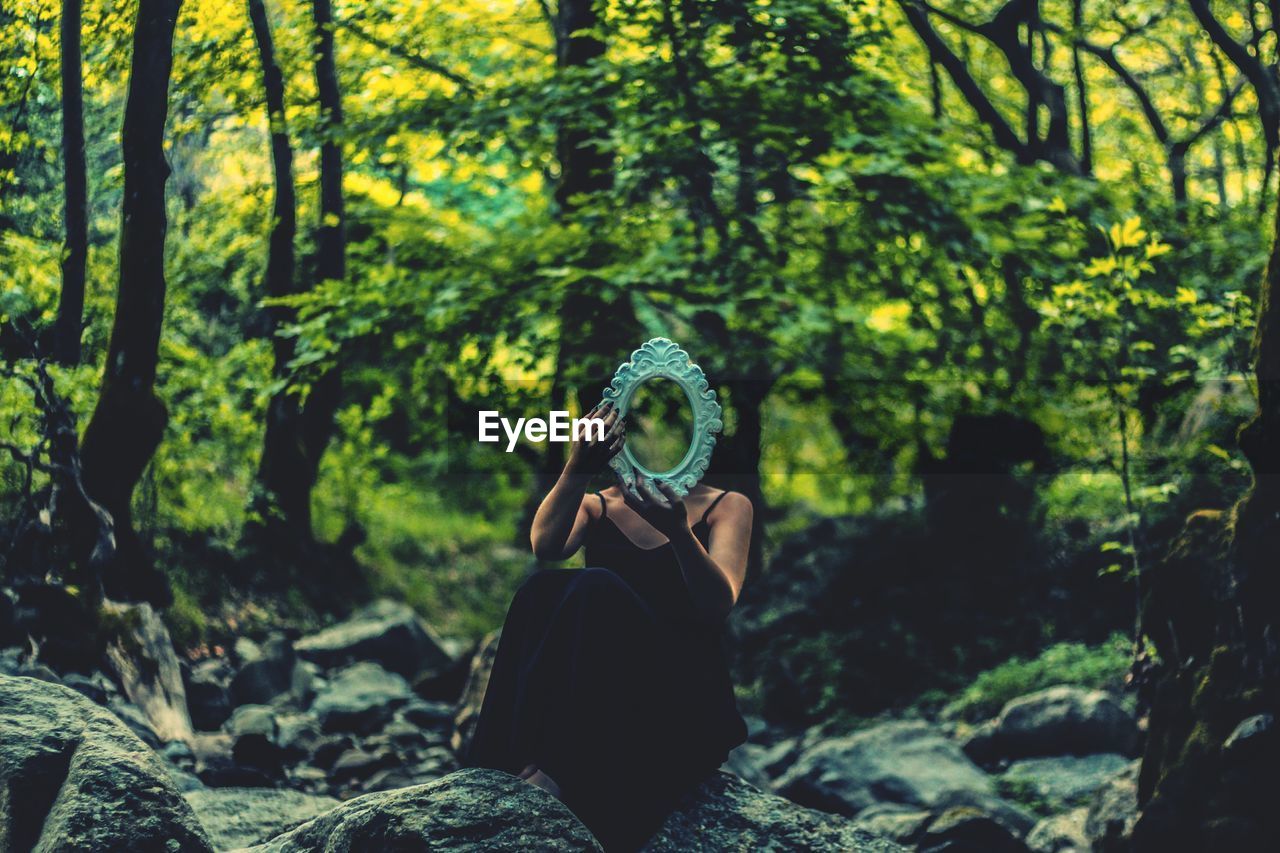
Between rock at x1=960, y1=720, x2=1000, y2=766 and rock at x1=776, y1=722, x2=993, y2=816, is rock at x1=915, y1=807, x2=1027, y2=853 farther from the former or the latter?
rock at x1=960, y1=720, x2=1000, y2=766

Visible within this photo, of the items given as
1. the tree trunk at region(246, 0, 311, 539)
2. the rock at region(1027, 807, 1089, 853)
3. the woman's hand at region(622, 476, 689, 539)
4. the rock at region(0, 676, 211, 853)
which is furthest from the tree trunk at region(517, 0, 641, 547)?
the rock at region(0, 676, 211, 853)

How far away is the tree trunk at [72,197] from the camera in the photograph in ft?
18.8

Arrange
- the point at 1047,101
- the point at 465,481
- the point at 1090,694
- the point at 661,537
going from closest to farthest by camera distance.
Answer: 1. the point at 661,537
2. the point at 1090,694
3. the point at 1047,101
4. the point at 465,481

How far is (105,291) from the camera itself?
19.5 ft

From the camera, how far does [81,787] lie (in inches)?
142

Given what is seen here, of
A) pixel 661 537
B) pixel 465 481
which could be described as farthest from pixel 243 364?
pixel 465 481

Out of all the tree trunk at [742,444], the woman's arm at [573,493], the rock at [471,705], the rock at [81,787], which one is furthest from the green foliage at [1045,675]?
the rock at [81,787]

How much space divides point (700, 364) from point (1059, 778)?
3369mm

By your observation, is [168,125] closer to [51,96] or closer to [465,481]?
[51,96]

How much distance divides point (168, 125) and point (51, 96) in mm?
528

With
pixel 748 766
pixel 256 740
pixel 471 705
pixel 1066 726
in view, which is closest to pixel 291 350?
pixel 471 705

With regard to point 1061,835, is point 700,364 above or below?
above

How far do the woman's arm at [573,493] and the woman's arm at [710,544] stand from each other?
14 centimetres

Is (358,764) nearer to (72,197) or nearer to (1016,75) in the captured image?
(72,197)
